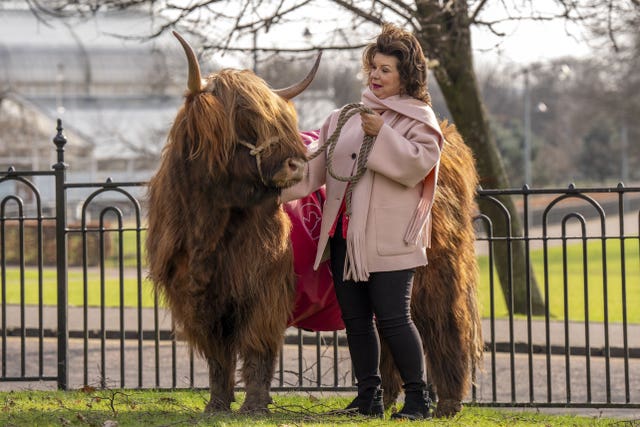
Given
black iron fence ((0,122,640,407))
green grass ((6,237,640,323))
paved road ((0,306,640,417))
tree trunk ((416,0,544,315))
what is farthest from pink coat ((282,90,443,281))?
green grass ((6,237,640,323))

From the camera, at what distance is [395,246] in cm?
534

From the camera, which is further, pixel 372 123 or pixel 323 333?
pixel 323 333

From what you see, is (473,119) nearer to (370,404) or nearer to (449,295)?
(449,295)

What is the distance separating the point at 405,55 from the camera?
5.37 m

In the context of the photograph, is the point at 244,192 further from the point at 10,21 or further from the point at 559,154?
the point at 10,21

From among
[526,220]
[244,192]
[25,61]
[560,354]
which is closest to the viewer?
[244,192]

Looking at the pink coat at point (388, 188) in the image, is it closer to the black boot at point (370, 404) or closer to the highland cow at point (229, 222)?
the highland cow at point (229, 222)

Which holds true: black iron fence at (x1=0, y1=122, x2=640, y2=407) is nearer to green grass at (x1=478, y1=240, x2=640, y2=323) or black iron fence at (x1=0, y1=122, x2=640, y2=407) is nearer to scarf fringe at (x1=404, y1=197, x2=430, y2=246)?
green grass at (x1=478, y1=240, x2=640, y2=323)

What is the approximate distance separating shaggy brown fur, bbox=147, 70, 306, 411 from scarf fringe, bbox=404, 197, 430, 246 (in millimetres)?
672

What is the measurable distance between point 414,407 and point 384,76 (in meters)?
1.78

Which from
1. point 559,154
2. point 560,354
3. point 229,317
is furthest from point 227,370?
point 559,154

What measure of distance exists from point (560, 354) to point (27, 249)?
16.9 meters

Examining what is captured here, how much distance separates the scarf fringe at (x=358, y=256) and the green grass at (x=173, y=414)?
29.7 inches

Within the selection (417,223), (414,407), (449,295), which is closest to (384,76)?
(417,223)
